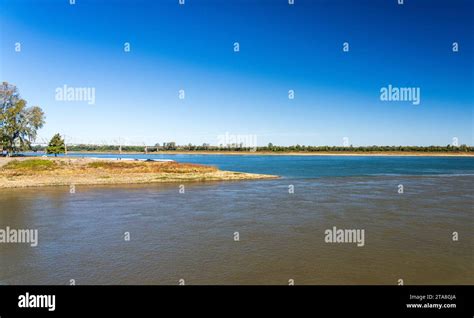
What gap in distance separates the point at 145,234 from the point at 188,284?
309 inches

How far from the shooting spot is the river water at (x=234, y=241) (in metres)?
12.6

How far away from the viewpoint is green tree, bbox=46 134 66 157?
Answer: 6775cm

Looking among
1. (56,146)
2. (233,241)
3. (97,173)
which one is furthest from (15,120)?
(233,241)

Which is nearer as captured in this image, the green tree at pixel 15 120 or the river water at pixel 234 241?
the river water at pixel 234 241

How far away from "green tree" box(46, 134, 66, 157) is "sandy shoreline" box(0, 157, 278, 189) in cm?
1886

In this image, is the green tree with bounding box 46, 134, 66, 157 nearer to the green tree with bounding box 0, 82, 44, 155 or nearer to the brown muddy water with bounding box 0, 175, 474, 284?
the green tree with bounding box 0, 82, 44, 155

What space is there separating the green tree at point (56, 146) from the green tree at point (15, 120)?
4853 millimetres

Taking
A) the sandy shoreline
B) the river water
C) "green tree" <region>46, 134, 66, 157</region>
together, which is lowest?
the river water

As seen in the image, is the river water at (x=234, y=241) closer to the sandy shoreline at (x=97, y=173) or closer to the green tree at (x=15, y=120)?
the sandy shoreline at (x=97, y=173)

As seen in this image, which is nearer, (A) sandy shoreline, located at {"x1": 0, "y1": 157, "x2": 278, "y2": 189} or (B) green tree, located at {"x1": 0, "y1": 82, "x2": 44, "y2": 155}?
(A) sandy shoreline, located at {"x1": 0, "y1": 157, "x2": 278, "y2": 189}

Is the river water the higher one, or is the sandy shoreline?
the sandy shoreline

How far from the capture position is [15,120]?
6006cm

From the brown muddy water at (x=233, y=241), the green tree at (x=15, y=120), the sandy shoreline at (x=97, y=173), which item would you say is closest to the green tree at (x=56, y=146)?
the green tree at (x=15, y=120)

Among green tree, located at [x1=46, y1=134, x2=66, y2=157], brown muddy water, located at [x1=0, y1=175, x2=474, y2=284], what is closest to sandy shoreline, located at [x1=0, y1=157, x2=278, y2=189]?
brown muddy water, located at [x1=0, y1=175, x2=474, y2=284]
